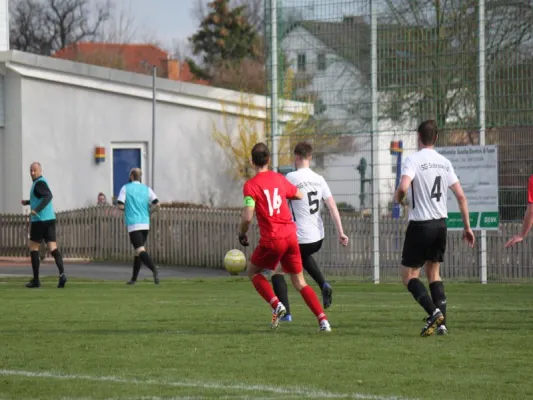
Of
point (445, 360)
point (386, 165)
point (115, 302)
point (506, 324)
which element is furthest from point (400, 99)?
point (445, 360)

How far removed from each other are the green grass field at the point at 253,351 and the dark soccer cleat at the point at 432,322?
3.7 inches

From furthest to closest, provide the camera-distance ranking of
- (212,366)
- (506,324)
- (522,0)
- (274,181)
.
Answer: (522,0) < (506,324) < (274,181) < (212,366)

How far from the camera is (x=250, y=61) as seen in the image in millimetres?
75688

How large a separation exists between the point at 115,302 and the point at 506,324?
577 cm

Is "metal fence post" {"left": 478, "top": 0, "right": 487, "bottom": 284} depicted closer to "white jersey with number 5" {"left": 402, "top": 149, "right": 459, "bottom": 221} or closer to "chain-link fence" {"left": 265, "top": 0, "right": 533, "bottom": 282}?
"chain-link fence" {"left": 265, "top": 0, "right": 533, "bottom": 282}

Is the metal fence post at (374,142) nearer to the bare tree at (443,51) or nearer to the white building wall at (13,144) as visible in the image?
the bare tree at (443,51)

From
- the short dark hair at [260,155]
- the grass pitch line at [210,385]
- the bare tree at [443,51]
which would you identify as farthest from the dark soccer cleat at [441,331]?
the bare tree at [443,51]

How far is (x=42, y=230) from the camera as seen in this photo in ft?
65.2

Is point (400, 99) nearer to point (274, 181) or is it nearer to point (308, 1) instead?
point (308, 1)

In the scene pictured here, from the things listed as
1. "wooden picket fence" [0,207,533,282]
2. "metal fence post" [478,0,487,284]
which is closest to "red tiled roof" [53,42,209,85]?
"wooden picket fence" [0,207,533,282]

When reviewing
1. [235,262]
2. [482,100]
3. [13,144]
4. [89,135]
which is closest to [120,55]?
[89,135]

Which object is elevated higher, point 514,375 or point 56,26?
point 56,26

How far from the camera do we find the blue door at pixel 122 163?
35.8 meters

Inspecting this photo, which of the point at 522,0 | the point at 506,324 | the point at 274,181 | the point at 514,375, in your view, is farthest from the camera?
the point at 522,0
